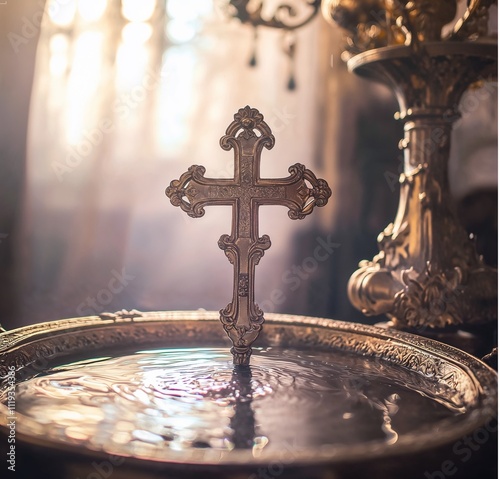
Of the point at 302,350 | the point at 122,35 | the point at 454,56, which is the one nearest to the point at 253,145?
the point at 302,350

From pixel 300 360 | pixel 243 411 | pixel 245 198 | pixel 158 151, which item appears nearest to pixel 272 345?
pixel 300 360

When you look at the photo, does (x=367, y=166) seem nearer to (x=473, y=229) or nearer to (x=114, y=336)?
(x=473, y=229)

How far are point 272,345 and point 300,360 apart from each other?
15cm

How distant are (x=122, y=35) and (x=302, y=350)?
2.24 m

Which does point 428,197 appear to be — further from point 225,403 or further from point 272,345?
point 225,403

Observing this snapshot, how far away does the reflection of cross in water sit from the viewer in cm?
122

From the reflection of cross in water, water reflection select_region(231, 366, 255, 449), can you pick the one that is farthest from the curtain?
water reflection select_region(231, 366, 255, 449)

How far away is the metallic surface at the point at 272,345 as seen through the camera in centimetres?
74

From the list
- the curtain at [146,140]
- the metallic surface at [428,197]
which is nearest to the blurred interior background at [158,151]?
the curtain at [146,140]

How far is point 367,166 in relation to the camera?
274 centimetres

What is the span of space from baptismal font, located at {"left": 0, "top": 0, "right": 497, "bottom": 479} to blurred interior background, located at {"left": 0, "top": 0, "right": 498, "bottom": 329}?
110 cm

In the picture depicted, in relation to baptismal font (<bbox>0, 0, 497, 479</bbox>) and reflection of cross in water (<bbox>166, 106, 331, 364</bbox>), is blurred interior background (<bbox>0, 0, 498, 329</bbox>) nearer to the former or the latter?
baptismal font (<bbox>0, 0, 497, 479</bbox>)

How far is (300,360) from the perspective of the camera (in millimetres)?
1277

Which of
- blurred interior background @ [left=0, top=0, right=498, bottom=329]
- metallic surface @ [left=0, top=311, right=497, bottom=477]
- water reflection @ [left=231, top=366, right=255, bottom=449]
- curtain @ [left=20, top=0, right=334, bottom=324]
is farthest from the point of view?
curtain @ [left=20, top=0, right=334, bottom=324]
